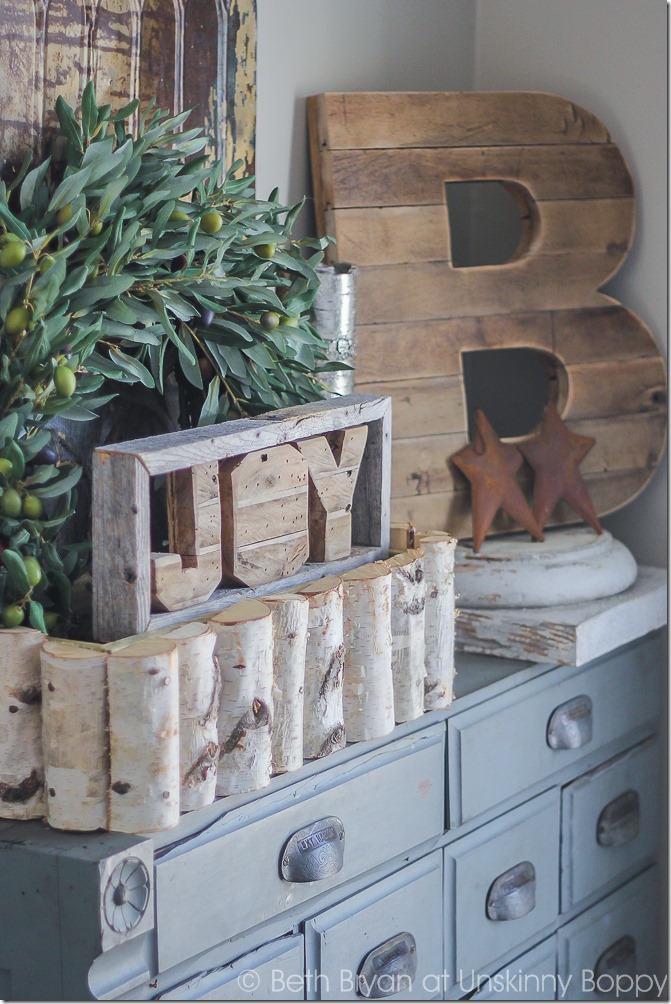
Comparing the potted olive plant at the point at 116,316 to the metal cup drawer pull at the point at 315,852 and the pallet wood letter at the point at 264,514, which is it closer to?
the pallet wood letter at the point at 264,514

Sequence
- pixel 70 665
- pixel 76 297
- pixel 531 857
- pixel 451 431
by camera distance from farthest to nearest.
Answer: pixel 451 431
pixel 531 857
pixel 76 297
pixel 70 665

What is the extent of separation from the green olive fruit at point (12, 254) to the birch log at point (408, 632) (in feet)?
1.64

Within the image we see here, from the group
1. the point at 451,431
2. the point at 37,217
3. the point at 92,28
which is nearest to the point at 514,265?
the point at 451,431

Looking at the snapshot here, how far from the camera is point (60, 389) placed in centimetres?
102

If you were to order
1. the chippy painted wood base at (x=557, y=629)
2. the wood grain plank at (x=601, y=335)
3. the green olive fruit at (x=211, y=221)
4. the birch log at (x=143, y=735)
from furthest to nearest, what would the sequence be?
the wood grain plank at (x=601, y=335) → the chippy painted wood base at (x=557, y=629) → the green olive fruit at (x=211, y=221) → the birch log at (x=143, y=735)

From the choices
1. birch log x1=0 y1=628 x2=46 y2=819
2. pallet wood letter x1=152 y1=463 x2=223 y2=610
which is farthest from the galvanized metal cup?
birch log x1=0 y1=628 x2=46 y2=819

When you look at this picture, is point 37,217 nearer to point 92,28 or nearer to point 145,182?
point 145,182

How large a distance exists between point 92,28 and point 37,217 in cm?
29

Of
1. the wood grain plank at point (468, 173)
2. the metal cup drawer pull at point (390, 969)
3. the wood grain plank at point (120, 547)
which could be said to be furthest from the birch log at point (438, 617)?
the wood grain plank at point (468, 173)

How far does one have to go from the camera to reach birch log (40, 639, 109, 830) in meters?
0.97

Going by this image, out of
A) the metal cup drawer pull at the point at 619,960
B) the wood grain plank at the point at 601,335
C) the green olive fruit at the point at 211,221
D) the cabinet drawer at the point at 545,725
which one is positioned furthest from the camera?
the wood grain plank at the point at 601,335

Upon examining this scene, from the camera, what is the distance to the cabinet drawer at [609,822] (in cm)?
169

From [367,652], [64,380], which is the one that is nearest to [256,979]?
[367,652]

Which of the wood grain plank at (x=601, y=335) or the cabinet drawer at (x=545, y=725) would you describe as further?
the wood grain plank at (x=601, y=335)
